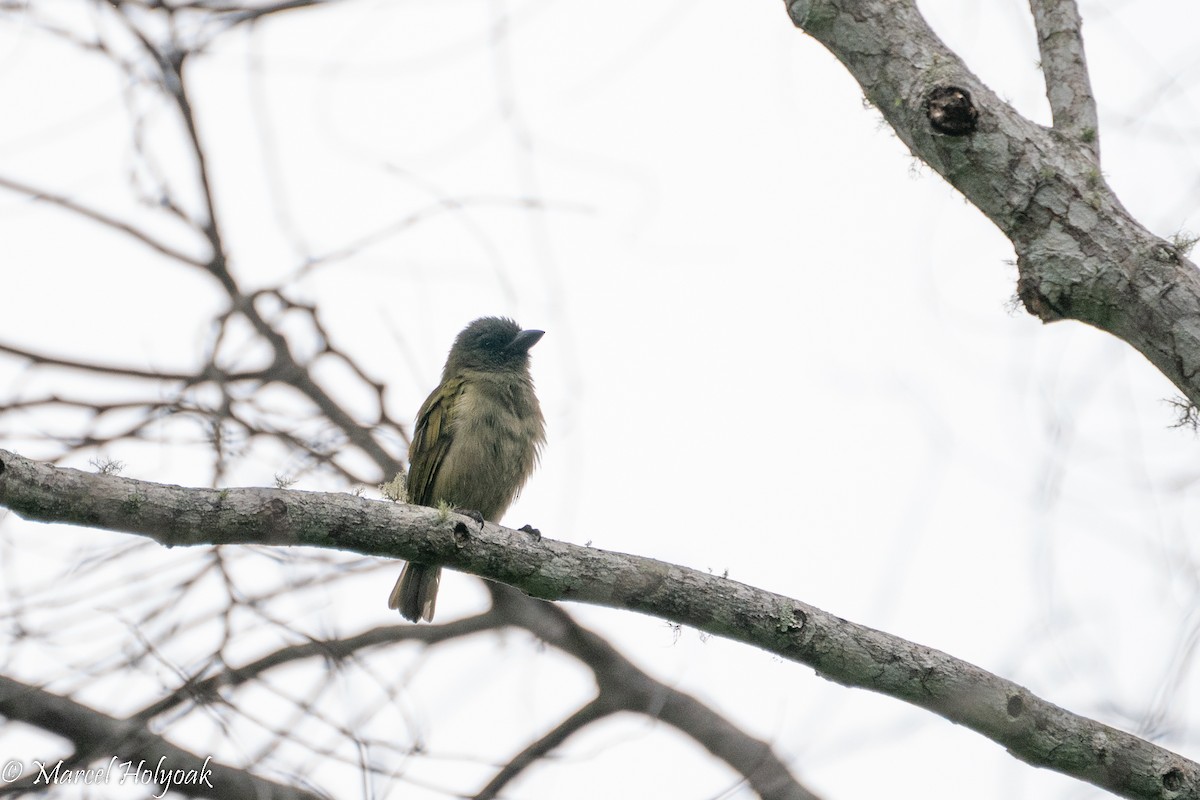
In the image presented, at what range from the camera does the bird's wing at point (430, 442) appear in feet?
17.9

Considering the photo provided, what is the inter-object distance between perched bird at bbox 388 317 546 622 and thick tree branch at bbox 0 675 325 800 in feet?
3.81

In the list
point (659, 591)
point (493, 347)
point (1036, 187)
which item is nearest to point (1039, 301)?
point (1036, 187)

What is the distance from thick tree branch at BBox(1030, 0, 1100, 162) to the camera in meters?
3.15

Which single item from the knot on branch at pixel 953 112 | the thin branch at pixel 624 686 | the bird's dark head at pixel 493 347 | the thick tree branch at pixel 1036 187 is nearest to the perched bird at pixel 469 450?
the bird's dark head at pixel 493 347

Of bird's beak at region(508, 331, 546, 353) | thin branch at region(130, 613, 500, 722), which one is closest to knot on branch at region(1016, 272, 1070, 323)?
thin branch at region(130, 613, 500, 722)

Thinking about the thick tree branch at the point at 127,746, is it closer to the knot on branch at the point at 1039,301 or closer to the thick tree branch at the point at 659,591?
the thick tree branch at the point at 659,591

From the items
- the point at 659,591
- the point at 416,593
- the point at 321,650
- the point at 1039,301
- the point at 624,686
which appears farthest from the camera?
the point at 624,686

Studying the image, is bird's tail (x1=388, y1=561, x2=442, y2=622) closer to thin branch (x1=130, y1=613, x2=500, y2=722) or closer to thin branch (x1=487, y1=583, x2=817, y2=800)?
→ thin branch (x1=130, y1=613, x2=500, y2=722)

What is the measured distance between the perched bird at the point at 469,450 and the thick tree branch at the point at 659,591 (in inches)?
84.4

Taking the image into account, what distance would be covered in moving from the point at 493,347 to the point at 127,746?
9.43 feet

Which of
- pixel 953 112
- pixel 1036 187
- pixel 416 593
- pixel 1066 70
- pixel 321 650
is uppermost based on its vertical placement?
pixel 1066 70

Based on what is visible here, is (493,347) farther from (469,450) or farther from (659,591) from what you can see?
(659,591)

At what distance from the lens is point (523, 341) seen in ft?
20.5

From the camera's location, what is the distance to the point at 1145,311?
273 centimetres
